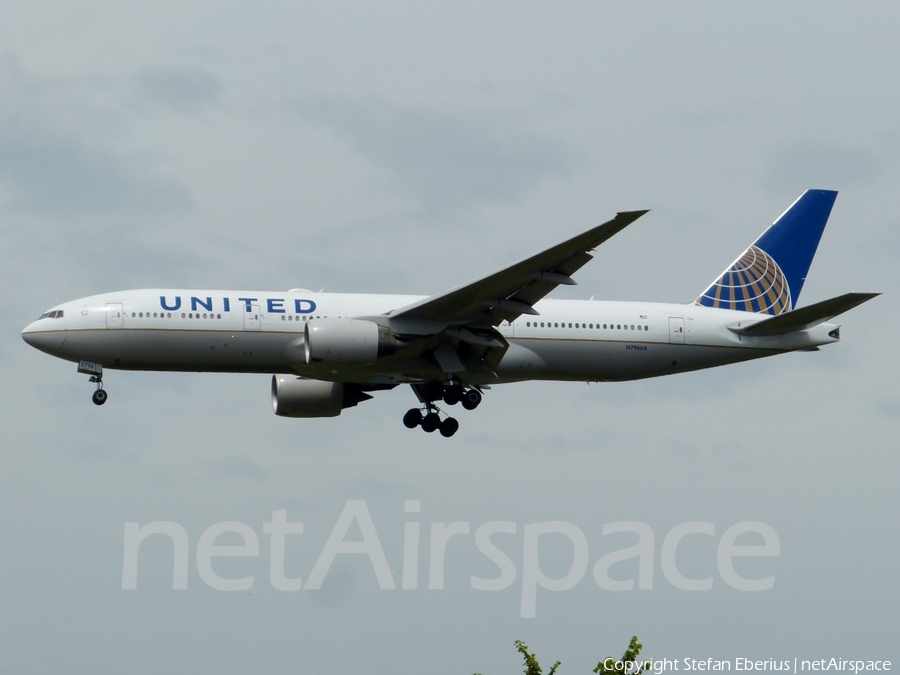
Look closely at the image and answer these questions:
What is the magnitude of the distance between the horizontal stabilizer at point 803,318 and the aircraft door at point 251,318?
13614mm

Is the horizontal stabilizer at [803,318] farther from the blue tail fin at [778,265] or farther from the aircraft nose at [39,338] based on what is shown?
the aircraft nose at [39,338]

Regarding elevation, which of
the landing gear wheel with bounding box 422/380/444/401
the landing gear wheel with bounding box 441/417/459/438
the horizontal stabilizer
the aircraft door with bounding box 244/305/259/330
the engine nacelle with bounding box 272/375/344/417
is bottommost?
the landing gear wheel with bounding box 441/417/459/438

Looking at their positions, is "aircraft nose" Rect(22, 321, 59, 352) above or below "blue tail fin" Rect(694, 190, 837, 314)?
below

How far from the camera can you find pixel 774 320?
40.6 m

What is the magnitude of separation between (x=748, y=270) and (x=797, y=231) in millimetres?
2750

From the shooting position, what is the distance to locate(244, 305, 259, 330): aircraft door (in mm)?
37844

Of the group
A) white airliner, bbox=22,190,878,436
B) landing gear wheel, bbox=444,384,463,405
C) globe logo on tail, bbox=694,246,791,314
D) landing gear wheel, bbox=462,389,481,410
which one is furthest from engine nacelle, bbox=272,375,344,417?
globe logo on tail, bbox=694,246,791,314

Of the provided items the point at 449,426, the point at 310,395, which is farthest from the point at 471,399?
the point at 310,395

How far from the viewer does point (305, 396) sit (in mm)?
43156

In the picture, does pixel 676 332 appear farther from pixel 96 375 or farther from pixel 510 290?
pixel 96 375

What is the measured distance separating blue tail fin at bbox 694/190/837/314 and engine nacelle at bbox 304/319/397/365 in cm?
1123

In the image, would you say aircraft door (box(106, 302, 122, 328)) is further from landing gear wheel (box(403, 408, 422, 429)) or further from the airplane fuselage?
landing gear wheel (box(403, 408, 422, 429))

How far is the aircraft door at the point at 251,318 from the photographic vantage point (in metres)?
37.8

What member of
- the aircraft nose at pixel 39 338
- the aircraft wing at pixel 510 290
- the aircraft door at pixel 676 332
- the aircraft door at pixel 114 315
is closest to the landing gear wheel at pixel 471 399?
the aircraft wing at pixel 510 290
